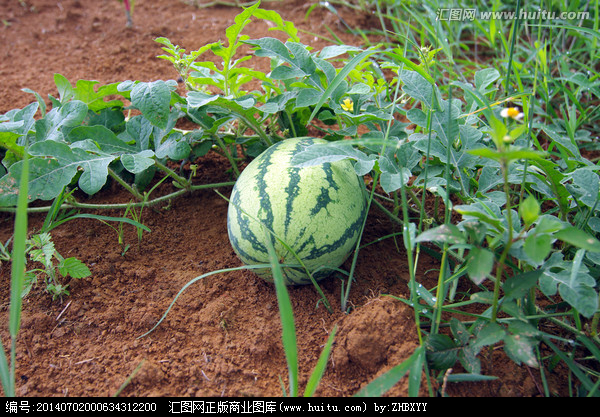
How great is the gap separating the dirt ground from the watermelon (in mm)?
192

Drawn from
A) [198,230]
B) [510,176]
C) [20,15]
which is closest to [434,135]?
[510,176]

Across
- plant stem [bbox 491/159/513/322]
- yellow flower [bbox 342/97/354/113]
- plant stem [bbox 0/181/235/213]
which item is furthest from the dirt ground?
yellow flower [bbox 342/97/354/113]

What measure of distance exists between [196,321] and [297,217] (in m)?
0.54

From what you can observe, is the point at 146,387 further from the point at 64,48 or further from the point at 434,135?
the point at 64,48

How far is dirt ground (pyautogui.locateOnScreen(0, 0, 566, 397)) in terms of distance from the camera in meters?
1.36

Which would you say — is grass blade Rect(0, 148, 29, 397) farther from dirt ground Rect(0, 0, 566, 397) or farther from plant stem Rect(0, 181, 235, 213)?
plant stem Rect(0, 181, 235, 213)

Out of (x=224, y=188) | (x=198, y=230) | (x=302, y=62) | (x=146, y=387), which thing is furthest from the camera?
(x=224, y=188)

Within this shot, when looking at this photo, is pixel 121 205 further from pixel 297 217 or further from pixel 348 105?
pixel 348 105

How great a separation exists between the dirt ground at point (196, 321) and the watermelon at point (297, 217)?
0.19m

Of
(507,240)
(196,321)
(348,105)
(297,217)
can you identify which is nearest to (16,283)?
(196,321)

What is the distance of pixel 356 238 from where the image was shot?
65.4 inches

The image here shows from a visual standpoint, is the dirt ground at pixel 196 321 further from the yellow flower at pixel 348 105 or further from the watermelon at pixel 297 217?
the yellow flower at pixel 348 105

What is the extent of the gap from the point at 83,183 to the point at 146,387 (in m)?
0.74
